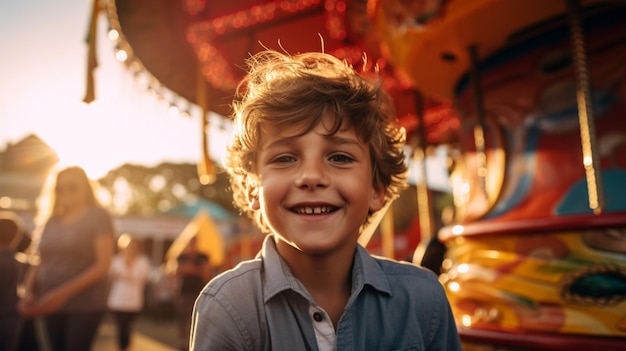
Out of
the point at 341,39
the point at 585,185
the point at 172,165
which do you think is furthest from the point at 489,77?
the point at 172,165

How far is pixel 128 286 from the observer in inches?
197

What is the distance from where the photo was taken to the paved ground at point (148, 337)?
19.1 feet

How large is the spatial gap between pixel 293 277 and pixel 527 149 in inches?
72.7

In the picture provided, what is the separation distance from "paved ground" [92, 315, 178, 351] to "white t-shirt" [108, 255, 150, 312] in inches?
35.4

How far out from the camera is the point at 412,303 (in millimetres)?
1136

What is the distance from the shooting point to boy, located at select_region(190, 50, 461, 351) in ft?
3.41

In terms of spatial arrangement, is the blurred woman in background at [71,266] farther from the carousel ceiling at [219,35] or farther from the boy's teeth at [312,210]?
the boy's teeth at [312,210]

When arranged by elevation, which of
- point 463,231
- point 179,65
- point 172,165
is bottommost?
point 463,231

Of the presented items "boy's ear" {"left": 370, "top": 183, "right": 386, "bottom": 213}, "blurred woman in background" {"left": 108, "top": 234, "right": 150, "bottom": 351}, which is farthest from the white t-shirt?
"boy's ear" {"left": 370, "top": 183, "right": 386, "bottom": 213}

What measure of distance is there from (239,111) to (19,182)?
594 inches

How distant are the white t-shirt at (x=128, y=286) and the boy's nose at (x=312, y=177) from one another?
13.4 feet

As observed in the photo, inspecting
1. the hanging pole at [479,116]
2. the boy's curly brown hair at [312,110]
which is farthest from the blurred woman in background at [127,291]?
the boy's curly brown hair at [312,110]

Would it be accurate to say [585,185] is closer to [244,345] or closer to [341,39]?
[244,345]

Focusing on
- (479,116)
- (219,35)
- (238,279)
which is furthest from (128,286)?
(238,279)
